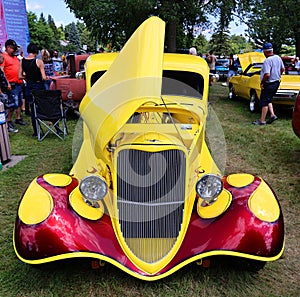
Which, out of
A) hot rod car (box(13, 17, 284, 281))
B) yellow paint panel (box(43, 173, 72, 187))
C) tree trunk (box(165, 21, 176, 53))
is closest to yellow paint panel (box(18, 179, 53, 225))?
hot rod car (box(13, 17, 284, 281))

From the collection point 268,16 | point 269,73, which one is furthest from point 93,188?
point 268,16

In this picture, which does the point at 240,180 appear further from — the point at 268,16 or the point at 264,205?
the point at 268,16

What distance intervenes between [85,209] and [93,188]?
0.68ft

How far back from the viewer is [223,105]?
11594 millimetres

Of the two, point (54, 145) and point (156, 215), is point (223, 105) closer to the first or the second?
point (54, 145)

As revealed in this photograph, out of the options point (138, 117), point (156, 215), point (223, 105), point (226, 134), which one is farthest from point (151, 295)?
point (223, 105)

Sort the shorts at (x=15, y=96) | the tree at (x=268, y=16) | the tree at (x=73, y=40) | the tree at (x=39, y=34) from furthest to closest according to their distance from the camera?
the tree at (x=73, y=40)
the tree at (x=39, y=34)
the tree at (x=268, y=16)
the shorts at (x=15, y=96)

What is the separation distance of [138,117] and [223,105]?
27.2 feet

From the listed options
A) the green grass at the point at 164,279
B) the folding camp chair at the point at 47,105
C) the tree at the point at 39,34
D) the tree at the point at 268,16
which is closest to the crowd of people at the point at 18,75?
the folding camp chair at the point at 47,105

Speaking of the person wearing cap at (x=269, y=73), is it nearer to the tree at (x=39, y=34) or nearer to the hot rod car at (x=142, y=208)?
the hot rod car at (x=142, y=208)

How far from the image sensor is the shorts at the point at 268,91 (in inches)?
314

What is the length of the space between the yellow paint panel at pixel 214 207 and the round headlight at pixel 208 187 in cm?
13

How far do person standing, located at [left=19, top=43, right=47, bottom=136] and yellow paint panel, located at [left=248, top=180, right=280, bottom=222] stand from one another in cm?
568

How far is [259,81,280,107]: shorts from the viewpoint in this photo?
798 centimetres
